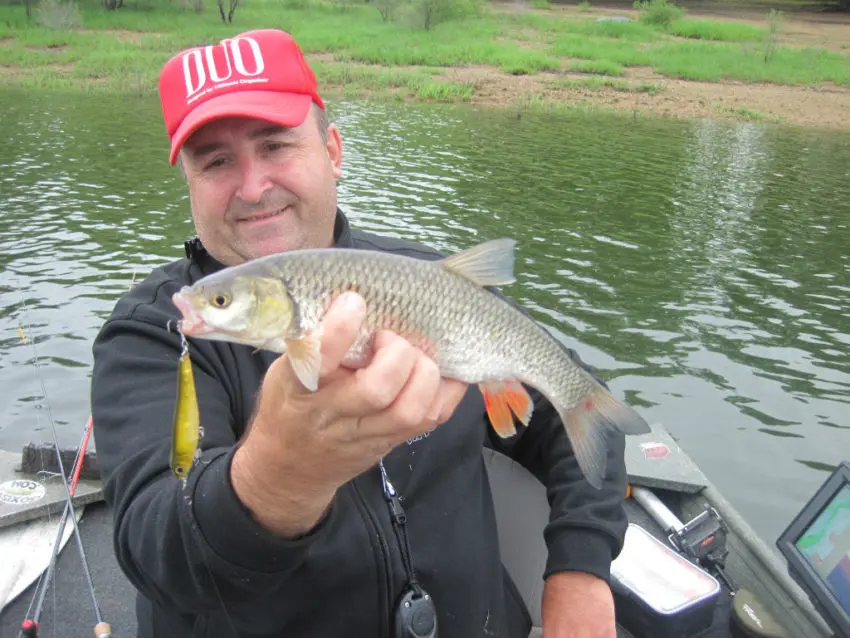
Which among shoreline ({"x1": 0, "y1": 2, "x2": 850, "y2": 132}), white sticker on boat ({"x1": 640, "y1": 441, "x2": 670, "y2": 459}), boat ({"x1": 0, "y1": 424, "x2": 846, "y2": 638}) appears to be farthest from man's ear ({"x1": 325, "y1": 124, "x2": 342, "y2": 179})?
shoreline ({"x1": 0, "y1": 2, "x2": 850, "y2": 132})

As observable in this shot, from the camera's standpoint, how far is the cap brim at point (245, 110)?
7.69 feet

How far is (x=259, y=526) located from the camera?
1.58 metres

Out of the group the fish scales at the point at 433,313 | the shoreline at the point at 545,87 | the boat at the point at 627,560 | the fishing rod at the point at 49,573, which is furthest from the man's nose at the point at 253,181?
the shoreline at the point at 545,87

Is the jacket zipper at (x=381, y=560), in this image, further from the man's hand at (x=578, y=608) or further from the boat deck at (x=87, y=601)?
the boat deck at (x=87, y=601)

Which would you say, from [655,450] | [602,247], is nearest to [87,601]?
[655,450]

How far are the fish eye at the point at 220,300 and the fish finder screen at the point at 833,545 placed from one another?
280cm

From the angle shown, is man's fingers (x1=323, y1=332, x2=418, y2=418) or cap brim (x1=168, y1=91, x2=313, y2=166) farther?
cap brim (x1=168, y1=91, x2=313, y2=166)

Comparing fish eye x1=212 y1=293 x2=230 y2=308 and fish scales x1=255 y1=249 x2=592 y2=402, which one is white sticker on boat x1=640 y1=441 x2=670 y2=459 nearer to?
fish scales x1=255 y1=249 x2=592 y2=402

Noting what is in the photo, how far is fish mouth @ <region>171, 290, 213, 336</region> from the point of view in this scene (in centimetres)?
165

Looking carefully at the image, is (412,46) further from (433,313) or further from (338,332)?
(338,332)

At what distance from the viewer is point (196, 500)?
1.63 metres

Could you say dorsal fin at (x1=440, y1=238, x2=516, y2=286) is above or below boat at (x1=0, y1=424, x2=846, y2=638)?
above

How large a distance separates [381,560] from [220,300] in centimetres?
96

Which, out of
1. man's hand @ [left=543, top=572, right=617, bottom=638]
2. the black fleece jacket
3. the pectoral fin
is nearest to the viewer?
the pectoral fin
